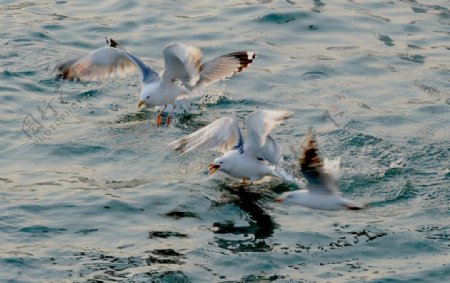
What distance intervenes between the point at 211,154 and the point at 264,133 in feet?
5.29

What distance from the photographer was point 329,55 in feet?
49.2

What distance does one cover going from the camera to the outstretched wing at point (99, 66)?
12898mm

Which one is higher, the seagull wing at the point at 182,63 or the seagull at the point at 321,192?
the seagull wing at the point at 182,63

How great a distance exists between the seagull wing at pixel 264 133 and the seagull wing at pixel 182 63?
1.80m

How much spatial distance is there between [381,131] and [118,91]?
392cm

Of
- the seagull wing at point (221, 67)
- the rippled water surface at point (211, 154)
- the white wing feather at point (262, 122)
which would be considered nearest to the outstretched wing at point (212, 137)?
the white wing feather at point (262, 122)

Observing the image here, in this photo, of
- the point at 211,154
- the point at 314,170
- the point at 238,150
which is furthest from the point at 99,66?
the point at 314,170

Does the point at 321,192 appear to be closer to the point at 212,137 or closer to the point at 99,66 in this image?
the point at 212,137

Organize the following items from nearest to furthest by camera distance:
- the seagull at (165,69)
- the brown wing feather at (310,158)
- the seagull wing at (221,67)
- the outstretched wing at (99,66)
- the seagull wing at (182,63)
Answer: the brown wing feather at (310,158), the seagull wing at (182,63), the seagull at (165,69), the seagull wing at (221,67), the outstretched wing at (99,66)

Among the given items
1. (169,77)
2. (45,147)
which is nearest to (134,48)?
(169,77)

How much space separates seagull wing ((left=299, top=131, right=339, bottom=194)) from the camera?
29.1 feet

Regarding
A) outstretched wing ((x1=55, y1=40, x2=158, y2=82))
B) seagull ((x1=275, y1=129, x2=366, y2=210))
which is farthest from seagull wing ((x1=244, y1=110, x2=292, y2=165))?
outstretched wing ((x1=55, y1=40, x2=158, y2=82))

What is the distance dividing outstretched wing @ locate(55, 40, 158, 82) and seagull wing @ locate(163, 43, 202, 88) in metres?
0.34

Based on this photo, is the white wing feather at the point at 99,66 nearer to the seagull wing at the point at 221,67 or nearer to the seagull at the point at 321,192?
the seagull wing at the point at 221,67
